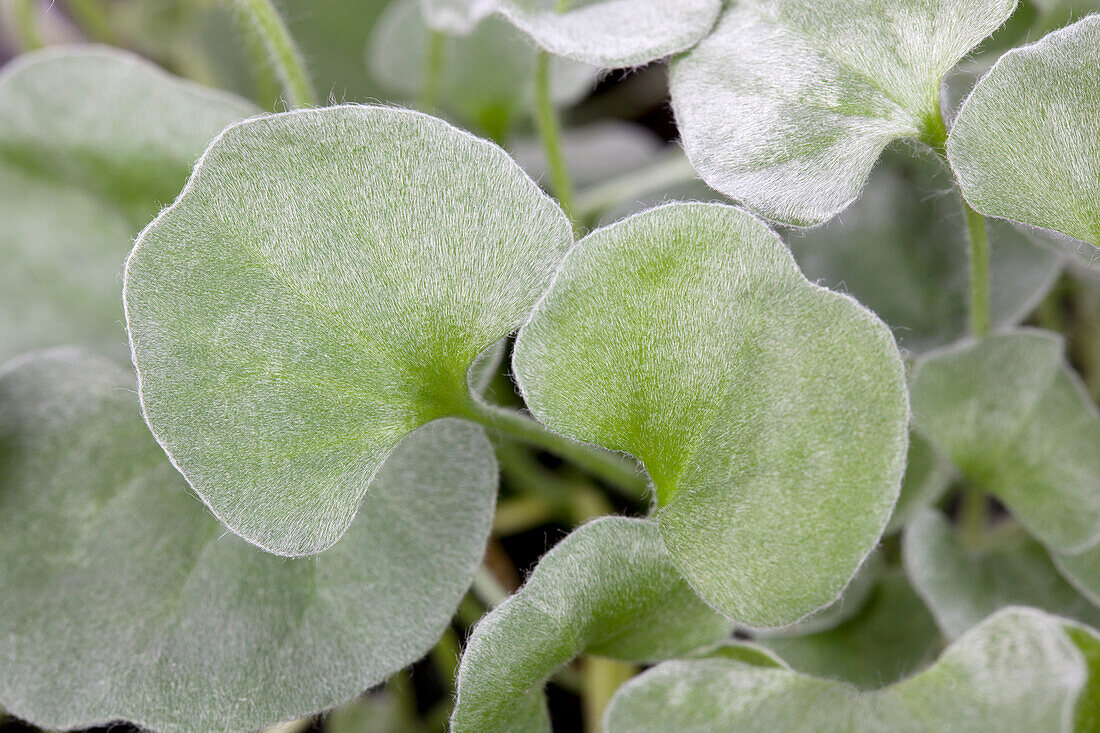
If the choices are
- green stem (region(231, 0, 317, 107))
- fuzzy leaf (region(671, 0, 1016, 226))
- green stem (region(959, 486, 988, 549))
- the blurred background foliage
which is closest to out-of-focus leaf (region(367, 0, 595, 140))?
the blurred background foliage

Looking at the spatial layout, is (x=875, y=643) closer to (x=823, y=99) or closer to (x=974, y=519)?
(x=974, y=519)

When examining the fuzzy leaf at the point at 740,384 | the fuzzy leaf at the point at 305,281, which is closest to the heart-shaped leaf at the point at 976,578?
the fuzzy leaf at the point at 740,384

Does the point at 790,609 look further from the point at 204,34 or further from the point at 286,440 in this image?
the point at 204,34

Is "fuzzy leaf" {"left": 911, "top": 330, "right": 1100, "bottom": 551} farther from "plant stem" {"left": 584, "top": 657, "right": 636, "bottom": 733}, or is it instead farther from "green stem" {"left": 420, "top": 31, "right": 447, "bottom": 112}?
"green stem" {"left": 420, "top": 31, "right": 447, "bottom": 112}

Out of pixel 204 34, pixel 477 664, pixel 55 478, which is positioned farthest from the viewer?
pixel 204 34

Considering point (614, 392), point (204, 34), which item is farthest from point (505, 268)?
point (204, 34)

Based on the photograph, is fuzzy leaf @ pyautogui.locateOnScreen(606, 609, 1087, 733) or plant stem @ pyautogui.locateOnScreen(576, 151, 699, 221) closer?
fuzzy leaf @ pyautogui.locateOnScreen(606, 609, 1087, 733)
